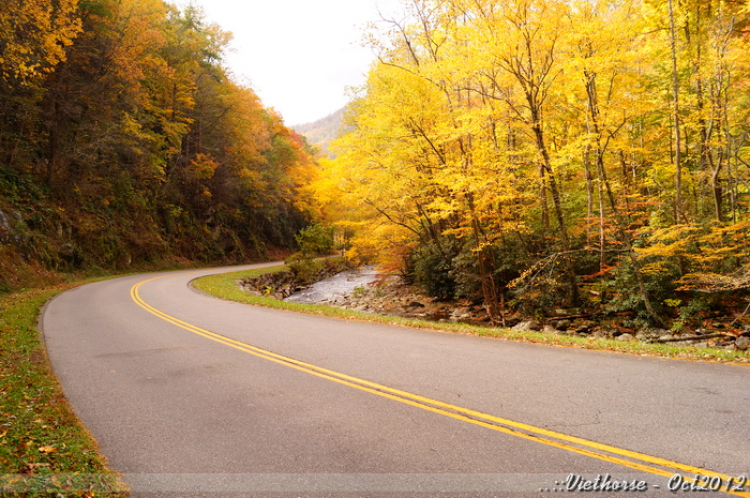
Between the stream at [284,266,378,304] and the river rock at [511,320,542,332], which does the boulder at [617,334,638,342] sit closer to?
the river rock at [511,320,542,332]

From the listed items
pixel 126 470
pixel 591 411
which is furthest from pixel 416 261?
pixel 126 470

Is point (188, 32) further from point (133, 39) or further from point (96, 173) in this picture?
point (96, 173)

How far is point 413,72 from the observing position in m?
13.4

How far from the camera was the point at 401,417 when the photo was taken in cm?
423

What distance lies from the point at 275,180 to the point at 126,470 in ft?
127

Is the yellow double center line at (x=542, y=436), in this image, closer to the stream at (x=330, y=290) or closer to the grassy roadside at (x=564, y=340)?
the grassy roadside at (x=564, y=340)

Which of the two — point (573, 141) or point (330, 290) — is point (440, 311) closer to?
point (573, 141)

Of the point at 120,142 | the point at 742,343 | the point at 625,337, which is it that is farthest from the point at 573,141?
the point at 120,142

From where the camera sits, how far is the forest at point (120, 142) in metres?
16.8

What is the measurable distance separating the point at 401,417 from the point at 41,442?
3508 mm

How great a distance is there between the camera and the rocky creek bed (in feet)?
34.1

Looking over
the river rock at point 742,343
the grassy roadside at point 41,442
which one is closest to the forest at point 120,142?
the grassy roadside at point 41,442

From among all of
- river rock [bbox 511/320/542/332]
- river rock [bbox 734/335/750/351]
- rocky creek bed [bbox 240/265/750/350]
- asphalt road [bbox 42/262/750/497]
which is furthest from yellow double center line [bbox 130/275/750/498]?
river rock [bbox 734/335/750/351]

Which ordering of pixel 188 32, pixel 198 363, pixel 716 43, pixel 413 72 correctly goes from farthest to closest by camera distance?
pixel 188 32
pixel 413 72
pixel 716 43
pixel 198 363
